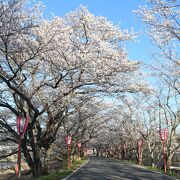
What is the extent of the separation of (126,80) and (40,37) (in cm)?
564

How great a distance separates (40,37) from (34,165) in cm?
871

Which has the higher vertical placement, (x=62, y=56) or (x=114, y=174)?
(x=62, y=56)

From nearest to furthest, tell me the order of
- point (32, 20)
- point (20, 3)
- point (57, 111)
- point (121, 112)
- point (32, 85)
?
point (20, 3)
point (32, 20)
point (32, 85)
point (57, 111)
point (121, 112)

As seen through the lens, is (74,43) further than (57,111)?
No

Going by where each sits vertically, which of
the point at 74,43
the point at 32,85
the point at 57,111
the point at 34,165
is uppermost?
the point at 74,43

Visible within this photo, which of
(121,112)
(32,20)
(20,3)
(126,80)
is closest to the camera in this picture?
(20,3)

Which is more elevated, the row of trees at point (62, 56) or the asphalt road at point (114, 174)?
the row of trees at point (62, 56)

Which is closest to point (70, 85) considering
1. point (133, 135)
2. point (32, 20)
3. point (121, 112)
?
point (32, 20)

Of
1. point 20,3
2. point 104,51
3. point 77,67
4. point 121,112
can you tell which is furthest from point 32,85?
point 121,112

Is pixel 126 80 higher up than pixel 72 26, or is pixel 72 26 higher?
pixel 72 26

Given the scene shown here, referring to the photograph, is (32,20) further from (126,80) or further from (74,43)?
(126,80)

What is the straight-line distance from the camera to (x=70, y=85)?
17906 mm

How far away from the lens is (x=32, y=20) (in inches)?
541

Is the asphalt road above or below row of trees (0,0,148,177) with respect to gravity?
below
